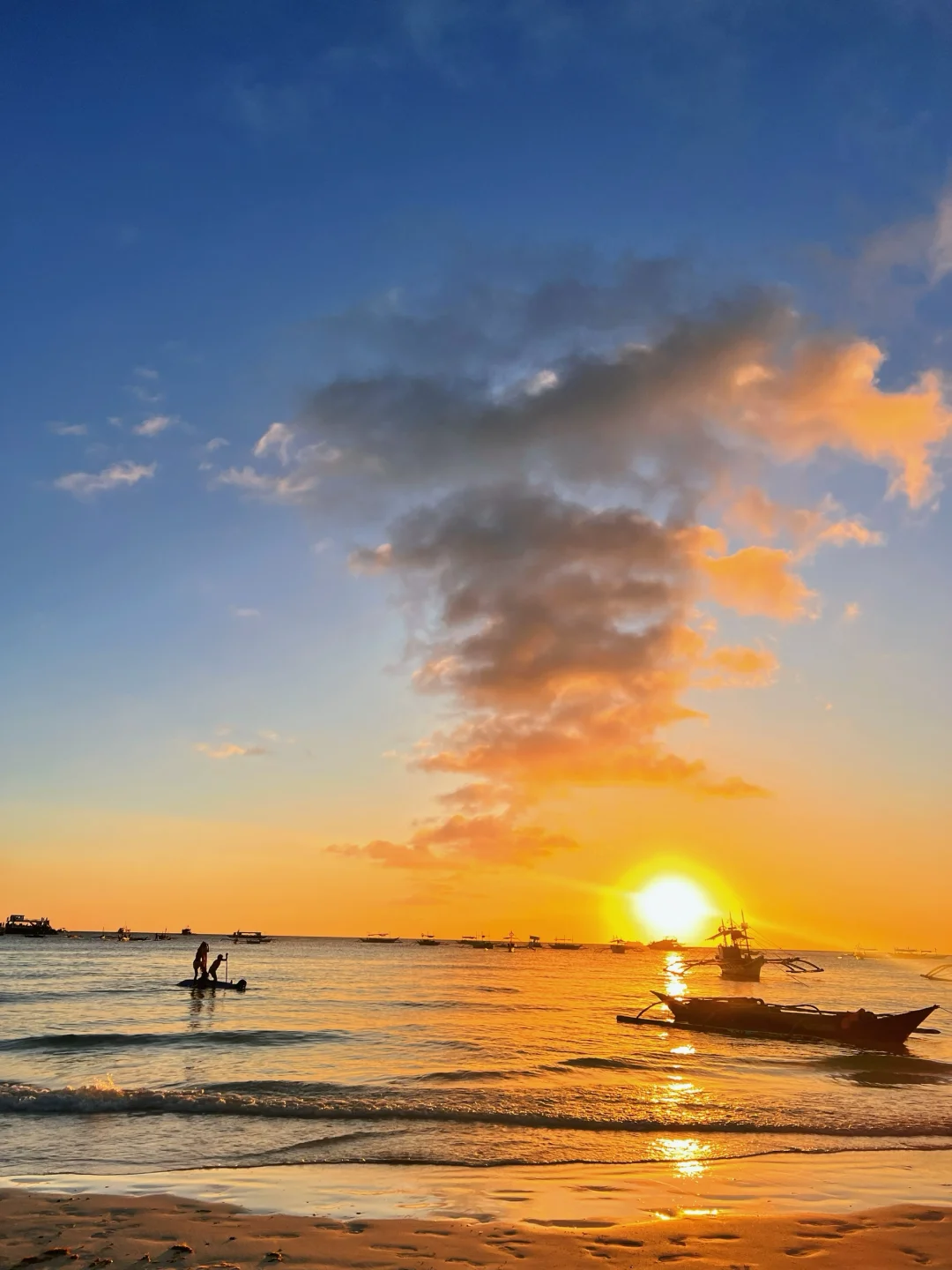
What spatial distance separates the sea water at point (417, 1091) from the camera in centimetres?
1616

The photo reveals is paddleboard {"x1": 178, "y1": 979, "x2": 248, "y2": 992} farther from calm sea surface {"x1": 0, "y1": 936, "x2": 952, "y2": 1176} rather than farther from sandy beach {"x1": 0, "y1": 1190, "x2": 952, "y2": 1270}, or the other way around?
sandy beach {"x1": 0, "y1": 1190, "x2": 952, "y2": 1270}

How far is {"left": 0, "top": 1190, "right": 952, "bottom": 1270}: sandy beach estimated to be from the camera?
9.44m

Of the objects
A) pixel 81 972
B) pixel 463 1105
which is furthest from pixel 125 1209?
pixel 81 972

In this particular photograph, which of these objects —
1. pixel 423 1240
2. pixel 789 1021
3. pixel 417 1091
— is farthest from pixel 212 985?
pixel 423 1240

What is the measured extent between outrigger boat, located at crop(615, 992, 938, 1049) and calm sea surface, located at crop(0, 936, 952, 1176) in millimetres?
1266

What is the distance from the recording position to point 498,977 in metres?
102

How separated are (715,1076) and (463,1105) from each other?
10943 millimetres

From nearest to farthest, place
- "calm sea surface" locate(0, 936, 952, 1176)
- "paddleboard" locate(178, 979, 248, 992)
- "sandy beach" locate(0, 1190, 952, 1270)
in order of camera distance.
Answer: "sandy beach" locate(0, 1190, 952, 1270)
"calm sea surface" locate(0, 936, 952, 1176)
"paddleboard" locate(178, 979, 248, 992)

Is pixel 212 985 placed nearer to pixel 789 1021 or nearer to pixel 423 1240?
pixel 789 1021

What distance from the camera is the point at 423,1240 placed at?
1016cm

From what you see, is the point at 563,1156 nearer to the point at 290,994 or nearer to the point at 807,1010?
the point at 807,1010

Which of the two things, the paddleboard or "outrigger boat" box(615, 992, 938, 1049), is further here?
the paddleboard

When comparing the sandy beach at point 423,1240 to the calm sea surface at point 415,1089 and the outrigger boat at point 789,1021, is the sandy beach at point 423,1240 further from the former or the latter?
the outrigger boat at point 789,1021

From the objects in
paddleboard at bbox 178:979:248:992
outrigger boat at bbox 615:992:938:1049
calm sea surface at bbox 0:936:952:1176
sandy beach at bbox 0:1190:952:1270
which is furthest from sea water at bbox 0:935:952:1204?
paddleboard at bbox 178:979:248:992
